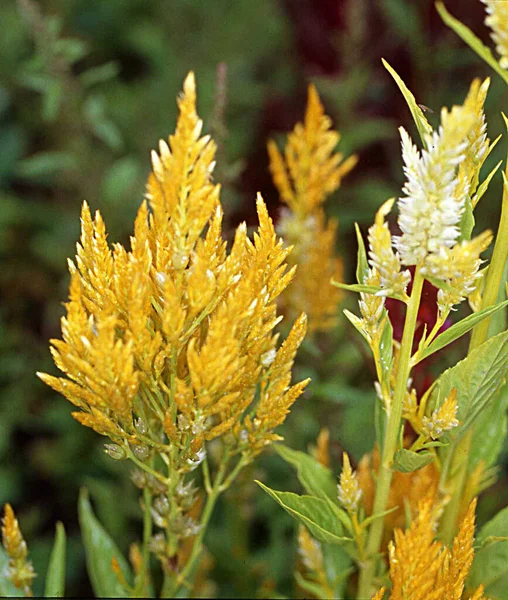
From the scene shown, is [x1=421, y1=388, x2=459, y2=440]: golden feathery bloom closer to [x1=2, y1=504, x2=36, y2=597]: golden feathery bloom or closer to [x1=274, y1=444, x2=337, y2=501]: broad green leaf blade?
[x1=274, y1=444, x2=337, y2=501]: broad green leaf blade

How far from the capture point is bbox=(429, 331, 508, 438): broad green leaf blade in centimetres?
66

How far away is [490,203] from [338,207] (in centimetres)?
38

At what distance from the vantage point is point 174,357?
2.18 feet

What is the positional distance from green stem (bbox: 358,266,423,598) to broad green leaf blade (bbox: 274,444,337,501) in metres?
0.07

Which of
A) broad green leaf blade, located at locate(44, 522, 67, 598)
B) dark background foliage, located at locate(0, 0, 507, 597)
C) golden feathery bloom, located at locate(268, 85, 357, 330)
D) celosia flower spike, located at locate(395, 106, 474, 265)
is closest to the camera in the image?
celosia flower spike, located at locate(395, 106, 474, 265)

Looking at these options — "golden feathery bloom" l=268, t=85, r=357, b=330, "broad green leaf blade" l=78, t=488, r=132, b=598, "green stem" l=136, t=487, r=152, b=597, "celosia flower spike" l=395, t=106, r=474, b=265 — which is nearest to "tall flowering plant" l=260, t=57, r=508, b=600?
"celosia flower spike" l=395, t=106, r=474, b=265

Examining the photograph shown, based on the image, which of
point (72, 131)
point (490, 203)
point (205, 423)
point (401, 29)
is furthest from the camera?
point (401, 29)

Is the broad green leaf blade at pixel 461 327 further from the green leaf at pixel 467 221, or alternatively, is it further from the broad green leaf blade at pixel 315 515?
the broad green leaf blade at pixel 315 515

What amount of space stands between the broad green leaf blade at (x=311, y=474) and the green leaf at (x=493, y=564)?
0.17 metres

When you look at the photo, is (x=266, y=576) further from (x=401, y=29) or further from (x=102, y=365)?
(x=401, y=29)

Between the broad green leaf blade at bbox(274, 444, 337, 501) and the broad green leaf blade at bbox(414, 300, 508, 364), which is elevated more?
the broad green leaf blade at bbox(414, 300, 508, 364)

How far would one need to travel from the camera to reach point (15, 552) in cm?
81

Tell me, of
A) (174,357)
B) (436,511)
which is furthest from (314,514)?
(174,357)

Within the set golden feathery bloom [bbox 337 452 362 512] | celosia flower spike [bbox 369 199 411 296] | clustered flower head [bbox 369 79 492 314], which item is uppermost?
clustered flower head [bbox 369 79 492 314]
